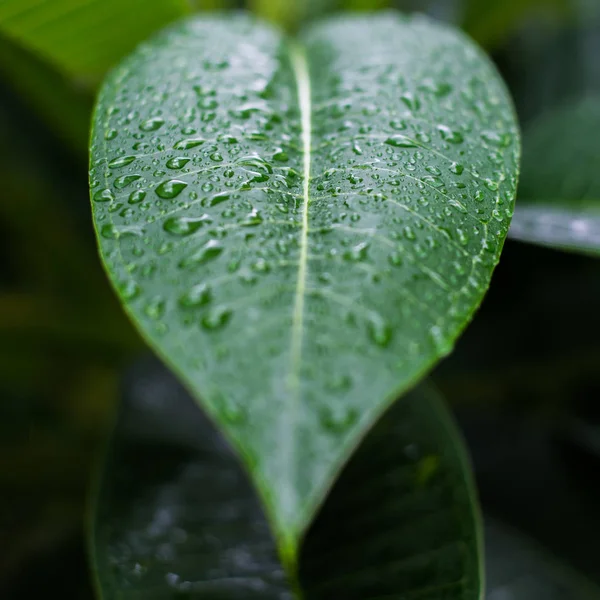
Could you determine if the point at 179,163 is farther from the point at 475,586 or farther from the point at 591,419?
the point at 591,419

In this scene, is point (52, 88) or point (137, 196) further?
point (52, 88)

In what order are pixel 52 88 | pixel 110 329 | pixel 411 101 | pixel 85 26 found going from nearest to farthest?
1. pixel 411 101
2. pixel 85 26
3. pixel 52 88
4. pixel 110 329

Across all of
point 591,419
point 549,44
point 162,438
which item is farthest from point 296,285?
point 549,44

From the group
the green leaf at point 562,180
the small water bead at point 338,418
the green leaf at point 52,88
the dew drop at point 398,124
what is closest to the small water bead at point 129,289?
the small water bead at point 338,418

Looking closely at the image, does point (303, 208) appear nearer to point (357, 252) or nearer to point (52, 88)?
point (357, 252)

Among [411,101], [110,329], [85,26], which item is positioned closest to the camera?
[411,101]

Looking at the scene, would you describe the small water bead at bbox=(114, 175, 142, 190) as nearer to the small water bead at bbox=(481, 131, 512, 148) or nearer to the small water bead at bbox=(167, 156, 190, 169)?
the small water bead at bbox=(167, 156, 190, 169)

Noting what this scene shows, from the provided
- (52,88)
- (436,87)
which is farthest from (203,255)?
(52,88)
